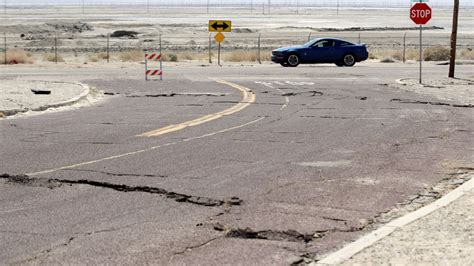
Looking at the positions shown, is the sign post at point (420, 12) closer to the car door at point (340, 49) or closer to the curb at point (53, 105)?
the curb at point (53, 105)

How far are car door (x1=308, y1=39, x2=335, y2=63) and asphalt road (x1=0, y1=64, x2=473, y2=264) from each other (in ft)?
70.7

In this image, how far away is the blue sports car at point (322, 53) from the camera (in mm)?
43875

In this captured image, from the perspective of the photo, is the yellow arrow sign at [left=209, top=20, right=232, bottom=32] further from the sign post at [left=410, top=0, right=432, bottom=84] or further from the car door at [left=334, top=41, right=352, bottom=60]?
the sign post at [left=410, top=0, right=432, bottom=84]

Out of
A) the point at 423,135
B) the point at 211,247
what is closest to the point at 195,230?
the point at 211,247

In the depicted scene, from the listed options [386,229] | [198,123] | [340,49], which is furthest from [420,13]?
[386,229]

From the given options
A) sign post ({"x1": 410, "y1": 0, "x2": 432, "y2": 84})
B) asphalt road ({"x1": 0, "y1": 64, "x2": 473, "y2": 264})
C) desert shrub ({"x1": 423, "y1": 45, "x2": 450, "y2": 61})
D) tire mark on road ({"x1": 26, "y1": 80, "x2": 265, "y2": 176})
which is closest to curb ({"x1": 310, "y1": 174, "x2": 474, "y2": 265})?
asphalt road ({"x1": 0, "y1": 64, "x2": 473, "y2": 264})

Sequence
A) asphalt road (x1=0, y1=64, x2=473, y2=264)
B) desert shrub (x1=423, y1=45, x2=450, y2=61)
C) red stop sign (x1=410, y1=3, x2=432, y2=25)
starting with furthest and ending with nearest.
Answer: desert shrub (x1=423, y1=45, x2=450, y2=61) < red stop sign (x1=410, y1=3, x2=432, y2=25) < asphalt road (x1=0, y1=64, x2=473, y2=264)

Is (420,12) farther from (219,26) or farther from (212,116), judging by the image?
(219,26)

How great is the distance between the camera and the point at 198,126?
56.4 feet

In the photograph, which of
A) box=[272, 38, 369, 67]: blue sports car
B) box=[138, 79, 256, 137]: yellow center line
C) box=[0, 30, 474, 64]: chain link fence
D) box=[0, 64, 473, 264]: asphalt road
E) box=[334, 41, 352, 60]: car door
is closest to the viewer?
box=[0, 64, 473, 264]: asphalt road

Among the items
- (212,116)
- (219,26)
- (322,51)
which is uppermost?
(219,26)

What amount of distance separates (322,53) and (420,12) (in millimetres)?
14654

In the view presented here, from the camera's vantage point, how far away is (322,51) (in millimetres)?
43938

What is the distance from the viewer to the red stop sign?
29.4 metres
